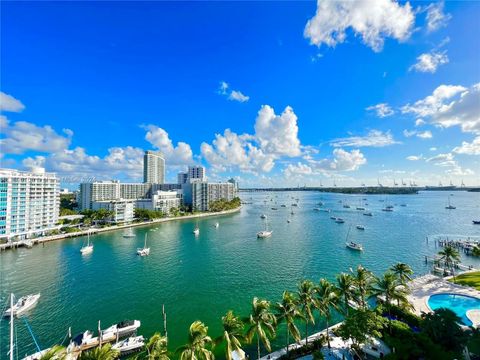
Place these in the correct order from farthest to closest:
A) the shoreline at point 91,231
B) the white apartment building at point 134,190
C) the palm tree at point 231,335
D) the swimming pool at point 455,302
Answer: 1. the white apartment building at point 134,190
2. the shoreline at point 91,231
3. the swimming pool at point 455,302
4. the palm tree at point 231,335

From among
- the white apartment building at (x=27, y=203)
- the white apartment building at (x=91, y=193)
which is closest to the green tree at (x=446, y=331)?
the white apartment building at (x=27, y=203)

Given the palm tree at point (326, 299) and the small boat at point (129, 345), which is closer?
the palm tree at point (326, 299)

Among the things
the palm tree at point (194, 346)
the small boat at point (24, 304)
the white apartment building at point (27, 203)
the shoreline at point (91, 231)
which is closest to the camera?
the palm tree at point (194, 346)

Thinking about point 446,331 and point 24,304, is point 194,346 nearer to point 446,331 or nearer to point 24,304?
point 446,331

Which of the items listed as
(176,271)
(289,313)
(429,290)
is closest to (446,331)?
(289,313)

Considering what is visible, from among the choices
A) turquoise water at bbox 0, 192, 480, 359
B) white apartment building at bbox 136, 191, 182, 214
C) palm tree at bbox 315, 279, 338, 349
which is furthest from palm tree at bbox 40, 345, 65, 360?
white apartment building at bbox 136, 191, 182, 214

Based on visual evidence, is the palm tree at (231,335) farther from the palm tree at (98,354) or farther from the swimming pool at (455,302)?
the swimming pool at (455,302)

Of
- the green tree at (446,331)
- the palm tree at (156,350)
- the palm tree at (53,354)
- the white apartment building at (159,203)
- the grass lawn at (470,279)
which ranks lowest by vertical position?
the grass lawn at (470,279)
